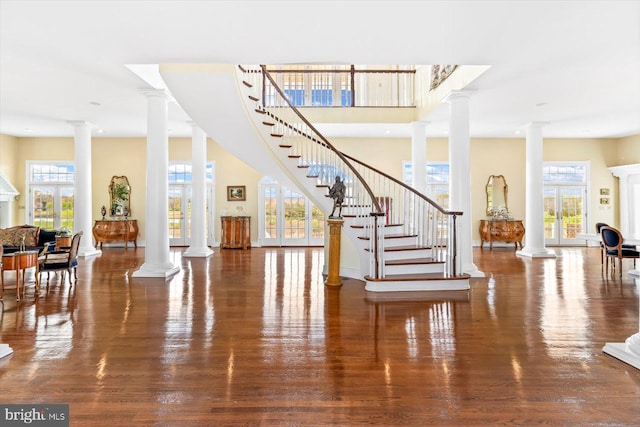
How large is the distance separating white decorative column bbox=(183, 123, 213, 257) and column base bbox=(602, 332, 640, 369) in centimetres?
827

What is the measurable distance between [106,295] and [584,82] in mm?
8428

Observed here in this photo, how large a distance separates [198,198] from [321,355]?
23.3ft

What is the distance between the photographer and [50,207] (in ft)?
38.5

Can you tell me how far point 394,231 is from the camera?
24.2 ft

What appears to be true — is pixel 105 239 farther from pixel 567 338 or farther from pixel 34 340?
pixel 567 338

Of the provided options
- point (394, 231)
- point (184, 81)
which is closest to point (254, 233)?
point (394, 231)

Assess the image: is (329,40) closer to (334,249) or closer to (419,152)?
(334,249)

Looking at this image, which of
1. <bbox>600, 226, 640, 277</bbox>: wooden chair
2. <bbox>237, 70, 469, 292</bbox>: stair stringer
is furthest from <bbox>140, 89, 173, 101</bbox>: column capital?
<bbox>600, 226, 640, 277</bbox>: wooden chair

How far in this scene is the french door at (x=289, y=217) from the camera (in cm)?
1194

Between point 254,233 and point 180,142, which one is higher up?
point 180,142

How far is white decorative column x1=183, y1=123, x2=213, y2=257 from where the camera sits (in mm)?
9555

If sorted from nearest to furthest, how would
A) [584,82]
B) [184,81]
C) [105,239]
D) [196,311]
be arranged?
[196,311] → [184,81] → [584,82] → [105,239]

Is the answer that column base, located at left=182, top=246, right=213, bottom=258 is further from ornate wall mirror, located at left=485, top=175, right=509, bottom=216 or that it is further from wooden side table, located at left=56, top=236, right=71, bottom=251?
ornate wall mirror, located at left=485, top=175, right=509, bottom=216

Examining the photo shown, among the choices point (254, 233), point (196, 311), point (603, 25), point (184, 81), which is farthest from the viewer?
point (254, 233)
